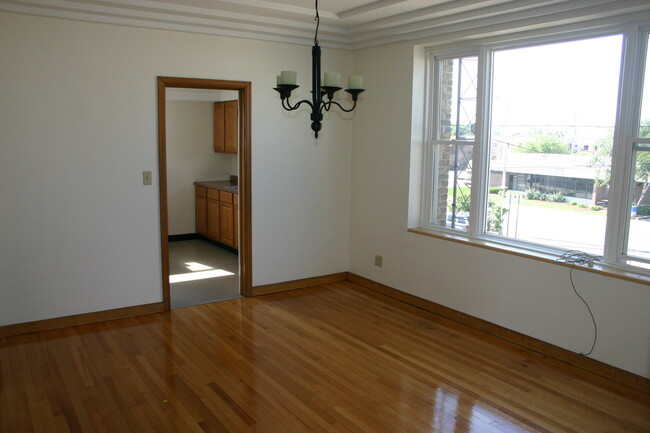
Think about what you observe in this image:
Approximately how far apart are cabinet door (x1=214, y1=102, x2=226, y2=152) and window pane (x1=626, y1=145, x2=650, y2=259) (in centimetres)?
537

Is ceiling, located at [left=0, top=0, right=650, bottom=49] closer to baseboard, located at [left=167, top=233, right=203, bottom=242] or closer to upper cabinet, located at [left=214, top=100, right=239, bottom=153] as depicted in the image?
upper cabinet, located at [left=214, top=100, right=239, bottom=153]

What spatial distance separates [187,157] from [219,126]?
663mm

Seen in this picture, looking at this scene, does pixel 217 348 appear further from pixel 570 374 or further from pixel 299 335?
pixel 570 374

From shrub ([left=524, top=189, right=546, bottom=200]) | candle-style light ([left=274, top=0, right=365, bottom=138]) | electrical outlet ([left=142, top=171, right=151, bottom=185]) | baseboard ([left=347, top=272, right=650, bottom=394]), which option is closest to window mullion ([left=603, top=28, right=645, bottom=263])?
shrub ([left=524, top=189, right=546, bottom=200])

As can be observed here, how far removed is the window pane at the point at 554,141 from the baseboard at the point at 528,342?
2.53 ft

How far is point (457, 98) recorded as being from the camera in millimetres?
4781

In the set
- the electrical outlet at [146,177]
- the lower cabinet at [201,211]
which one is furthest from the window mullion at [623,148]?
the lower cabinet at [201,211]

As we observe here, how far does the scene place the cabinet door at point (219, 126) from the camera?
7.52m

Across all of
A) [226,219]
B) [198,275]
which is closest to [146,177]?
[198,275]

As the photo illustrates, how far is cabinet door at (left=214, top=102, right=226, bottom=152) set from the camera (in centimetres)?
752

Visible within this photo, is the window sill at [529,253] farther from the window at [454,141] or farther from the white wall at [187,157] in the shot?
the white wall at [187,157]

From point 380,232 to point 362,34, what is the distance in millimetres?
1978

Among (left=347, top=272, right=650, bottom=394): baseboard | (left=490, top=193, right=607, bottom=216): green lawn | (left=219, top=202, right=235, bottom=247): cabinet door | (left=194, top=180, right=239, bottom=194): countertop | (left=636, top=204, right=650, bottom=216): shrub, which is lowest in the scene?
(left=347, top=272, right=650, bottom=394): baseboard

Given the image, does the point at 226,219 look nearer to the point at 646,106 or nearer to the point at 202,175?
the point at 202,175
